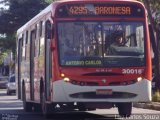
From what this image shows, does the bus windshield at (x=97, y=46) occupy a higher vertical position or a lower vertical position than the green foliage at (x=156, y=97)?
higher

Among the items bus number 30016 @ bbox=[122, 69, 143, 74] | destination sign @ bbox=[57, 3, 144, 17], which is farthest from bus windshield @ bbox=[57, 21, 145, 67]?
destination sign @ bbox=[57, 3, 144, 17]

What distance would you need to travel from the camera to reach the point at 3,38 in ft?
223

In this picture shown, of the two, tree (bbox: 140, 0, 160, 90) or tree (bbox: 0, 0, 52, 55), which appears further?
tree (bbox: 0, 0, 52, 55)

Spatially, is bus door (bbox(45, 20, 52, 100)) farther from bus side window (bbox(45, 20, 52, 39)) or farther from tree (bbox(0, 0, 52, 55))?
tree (bbox(0, 0, 52, 55))

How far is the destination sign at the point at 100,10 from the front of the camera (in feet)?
56.7

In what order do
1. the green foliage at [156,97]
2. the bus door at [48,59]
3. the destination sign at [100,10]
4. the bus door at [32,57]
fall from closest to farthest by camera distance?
the destination sign at [100,10]
the bus door at [48,59]
the bus door at [32,57]
the green foliage at [156,97]

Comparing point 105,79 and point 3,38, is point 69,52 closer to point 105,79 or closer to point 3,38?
point 105,79

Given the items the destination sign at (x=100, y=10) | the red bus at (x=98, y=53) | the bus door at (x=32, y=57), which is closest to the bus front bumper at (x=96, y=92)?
the red bus at (x=98, y=53)

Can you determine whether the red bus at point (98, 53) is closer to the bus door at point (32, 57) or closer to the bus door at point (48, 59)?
the bus door at point (48, 59)

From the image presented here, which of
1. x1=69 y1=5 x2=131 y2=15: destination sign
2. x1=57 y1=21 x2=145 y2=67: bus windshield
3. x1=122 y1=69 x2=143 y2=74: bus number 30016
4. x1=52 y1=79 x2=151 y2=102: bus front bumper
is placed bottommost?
x1=52 y1=79 x2=151 y2=102: bus front bumper

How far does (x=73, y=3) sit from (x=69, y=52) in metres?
1.44

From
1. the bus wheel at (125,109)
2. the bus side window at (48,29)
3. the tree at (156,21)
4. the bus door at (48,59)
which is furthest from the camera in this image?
the tree at (156,21)

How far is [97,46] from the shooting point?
1712cm

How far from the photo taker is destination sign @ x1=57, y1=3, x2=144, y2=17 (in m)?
17.3
